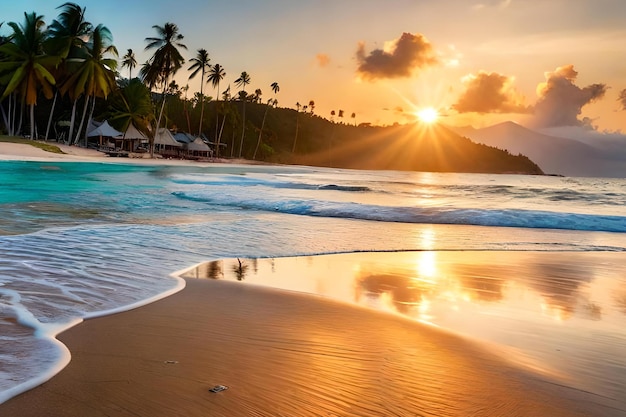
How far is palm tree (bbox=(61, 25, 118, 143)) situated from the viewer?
135 feet

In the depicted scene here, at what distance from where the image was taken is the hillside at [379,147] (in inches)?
4897

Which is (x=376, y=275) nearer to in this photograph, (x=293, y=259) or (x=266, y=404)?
(x=293, y=259)

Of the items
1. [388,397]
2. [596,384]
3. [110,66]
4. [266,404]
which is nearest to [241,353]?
[266,404]

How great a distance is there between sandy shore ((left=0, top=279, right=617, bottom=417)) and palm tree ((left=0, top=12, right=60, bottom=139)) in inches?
1657

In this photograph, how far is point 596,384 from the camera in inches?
105

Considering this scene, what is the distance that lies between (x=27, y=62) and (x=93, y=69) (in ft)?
15.8

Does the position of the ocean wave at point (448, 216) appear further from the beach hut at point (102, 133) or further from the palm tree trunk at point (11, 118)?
the palm tree trunk at point (11, 118)

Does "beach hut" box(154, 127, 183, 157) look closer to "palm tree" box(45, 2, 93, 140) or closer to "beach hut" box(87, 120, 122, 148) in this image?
"beach hut" box(87, 120, 122, 148)

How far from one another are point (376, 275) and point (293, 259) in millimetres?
1341

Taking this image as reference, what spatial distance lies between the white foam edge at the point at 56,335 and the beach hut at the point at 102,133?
4874 centimetres

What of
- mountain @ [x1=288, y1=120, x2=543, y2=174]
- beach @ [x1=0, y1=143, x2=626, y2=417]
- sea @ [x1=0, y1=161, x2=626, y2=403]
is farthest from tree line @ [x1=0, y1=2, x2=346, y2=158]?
mountain @ [x1=288, y1=120, x2=543, y2=174]

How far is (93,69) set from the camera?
41250mm

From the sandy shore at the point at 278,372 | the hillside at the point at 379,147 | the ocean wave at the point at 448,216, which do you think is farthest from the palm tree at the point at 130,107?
the hillside at the point at 379,147

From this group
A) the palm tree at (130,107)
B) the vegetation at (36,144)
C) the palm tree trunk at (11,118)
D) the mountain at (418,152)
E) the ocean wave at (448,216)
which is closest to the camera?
the ocean wave at (448,216)
